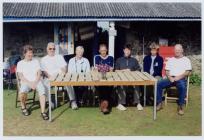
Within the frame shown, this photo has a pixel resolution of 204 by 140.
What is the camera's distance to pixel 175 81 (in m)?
7.27

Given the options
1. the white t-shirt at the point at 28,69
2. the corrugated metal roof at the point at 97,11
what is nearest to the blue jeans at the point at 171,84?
the white t-shirt at the point at 28,69

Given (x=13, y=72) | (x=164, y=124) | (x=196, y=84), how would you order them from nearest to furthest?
1. (x=164, y=124)
2. (x=13, y=72)
3. (x=196, y=84)

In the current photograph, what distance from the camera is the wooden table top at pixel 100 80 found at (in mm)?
6215

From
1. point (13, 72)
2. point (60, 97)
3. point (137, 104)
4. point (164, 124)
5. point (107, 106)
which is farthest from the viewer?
point (13, 72)

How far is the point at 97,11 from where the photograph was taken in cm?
997

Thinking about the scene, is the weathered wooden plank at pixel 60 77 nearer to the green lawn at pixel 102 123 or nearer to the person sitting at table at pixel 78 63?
the person sitting at table at pixel 78 63

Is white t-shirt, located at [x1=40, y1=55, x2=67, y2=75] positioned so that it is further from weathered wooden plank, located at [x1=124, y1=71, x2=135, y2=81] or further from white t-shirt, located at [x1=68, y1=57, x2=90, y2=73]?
weathered wooden plank, located at [x1=124, y1=71, x2=135, y2=81]

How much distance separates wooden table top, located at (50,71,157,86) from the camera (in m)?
6.21

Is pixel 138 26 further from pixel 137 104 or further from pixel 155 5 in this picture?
pixel 137 104

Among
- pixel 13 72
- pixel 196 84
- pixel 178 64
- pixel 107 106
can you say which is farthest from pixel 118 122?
pixel 196 84

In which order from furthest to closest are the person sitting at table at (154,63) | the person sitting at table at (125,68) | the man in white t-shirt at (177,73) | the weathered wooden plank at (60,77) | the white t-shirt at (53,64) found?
the person sitting at table at (154,63)
the white t-shirt at (53,64)
the person sitting at table at (125,68)
the man in white t-shirt at (177,73)
the weathered wooden plank at (60,77)

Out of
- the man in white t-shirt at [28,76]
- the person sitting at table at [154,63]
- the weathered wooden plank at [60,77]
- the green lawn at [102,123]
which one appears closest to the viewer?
the green lawn at [102,123]

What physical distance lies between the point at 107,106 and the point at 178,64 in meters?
1.77

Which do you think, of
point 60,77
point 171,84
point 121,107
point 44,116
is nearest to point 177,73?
point 171,84
